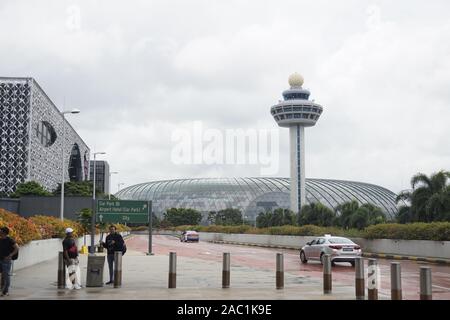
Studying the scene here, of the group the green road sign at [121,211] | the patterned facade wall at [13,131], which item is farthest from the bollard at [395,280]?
the patterned facade wall at [13,131]

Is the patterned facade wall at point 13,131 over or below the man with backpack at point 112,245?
over

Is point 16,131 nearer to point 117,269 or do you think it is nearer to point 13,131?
point 13,131

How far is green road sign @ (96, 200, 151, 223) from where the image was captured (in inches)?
1251

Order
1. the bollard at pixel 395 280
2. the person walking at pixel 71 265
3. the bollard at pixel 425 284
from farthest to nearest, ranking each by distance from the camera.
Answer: the person walking at pixel 71 265, the bollard at pixel 395 280, the bollard at pixel 425 284

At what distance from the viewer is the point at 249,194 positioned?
159 meters

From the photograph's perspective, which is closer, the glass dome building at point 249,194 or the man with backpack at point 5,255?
the man with backpack at point 5,255

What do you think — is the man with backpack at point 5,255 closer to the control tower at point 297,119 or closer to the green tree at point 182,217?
the control tower at point 297,119

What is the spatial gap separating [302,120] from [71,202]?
69.9 m

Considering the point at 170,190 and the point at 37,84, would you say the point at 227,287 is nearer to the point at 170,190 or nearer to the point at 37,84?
the point at 37,84

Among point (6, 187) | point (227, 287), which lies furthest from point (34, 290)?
point (6, 187)

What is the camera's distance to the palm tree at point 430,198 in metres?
36.0

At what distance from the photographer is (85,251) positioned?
3653cm

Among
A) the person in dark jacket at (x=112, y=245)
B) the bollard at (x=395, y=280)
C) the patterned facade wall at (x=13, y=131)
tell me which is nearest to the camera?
the bollard at (x=395, y=280)

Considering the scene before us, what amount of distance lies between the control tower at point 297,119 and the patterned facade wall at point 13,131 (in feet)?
176
